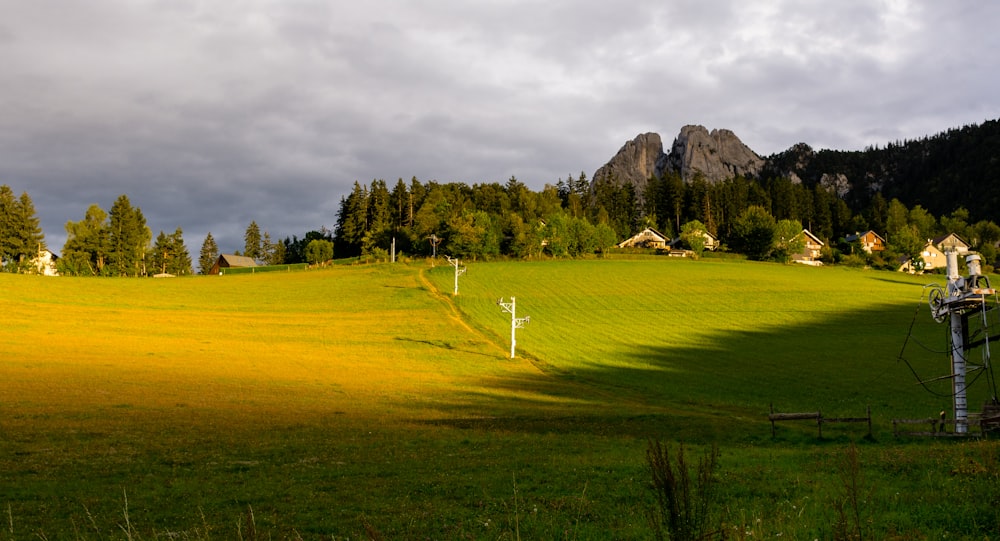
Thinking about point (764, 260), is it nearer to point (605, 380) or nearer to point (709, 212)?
point (709, 212)

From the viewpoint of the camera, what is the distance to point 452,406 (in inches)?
1350

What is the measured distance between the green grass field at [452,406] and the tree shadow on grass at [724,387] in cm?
33

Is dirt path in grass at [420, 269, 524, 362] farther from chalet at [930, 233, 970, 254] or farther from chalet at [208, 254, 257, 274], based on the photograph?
chalet at [930, 233, 970, 254]

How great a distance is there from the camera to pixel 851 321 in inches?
2886

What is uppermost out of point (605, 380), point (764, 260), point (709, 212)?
point (709, 212)

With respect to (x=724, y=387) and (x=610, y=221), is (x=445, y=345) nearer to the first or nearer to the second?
(x=724, y=387)

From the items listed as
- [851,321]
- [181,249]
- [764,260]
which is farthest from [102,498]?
[181,249]

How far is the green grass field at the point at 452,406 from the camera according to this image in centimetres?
1214

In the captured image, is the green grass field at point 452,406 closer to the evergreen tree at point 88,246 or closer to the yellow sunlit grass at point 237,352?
the yellow sunlit grass at point 237,352

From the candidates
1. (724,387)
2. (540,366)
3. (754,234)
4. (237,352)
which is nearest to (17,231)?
(237,352)

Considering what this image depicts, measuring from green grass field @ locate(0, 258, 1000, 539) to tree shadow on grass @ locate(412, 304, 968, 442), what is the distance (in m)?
0.33

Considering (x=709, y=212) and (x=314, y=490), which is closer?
(x=314, y=490)

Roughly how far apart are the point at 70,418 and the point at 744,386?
38.9 meters

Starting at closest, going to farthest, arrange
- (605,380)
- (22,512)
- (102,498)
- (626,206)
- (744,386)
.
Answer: (22,512) → (102,498) → (744,386) → (605,380) → (626,206)
